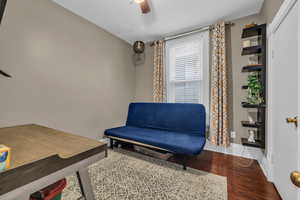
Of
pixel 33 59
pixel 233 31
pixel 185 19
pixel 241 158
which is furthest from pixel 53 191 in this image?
pixel 233 31

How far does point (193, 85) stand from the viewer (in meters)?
2.87

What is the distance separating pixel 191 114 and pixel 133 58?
87.1 inches

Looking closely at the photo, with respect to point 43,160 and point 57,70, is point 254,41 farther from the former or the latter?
point 57,70

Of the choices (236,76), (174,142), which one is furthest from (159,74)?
(174,142)

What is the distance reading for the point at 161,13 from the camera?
2318mm

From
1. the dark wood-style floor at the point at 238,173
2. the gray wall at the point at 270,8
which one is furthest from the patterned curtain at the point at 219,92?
the gray wall at the point at 270,8

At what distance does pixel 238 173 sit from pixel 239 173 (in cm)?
1

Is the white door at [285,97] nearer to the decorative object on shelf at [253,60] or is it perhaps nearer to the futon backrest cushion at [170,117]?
the decorative object on shelf at [253,60]

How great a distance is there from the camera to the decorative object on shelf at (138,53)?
3.31 metres

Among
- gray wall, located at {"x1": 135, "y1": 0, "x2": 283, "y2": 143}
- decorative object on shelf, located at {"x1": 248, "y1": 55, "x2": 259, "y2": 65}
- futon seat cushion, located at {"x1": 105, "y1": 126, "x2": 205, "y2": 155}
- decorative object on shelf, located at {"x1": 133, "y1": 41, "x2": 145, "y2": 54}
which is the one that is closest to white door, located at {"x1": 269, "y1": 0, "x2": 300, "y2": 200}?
decorative object on shelf, located at {"x1": 248, "y1": 55, "x2": 259, "y2": 65}

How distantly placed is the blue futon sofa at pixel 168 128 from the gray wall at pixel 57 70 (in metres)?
0.59

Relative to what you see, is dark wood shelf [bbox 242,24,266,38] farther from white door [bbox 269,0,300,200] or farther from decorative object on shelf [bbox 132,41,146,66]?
decorative object on shelf [bbox 132,41,146,66]

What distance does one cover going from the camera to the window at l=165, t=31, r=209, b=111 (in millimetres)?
2699

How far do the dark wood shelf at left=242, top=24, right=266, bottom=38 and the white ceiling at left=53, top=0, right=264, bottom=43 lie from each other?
42 cm
